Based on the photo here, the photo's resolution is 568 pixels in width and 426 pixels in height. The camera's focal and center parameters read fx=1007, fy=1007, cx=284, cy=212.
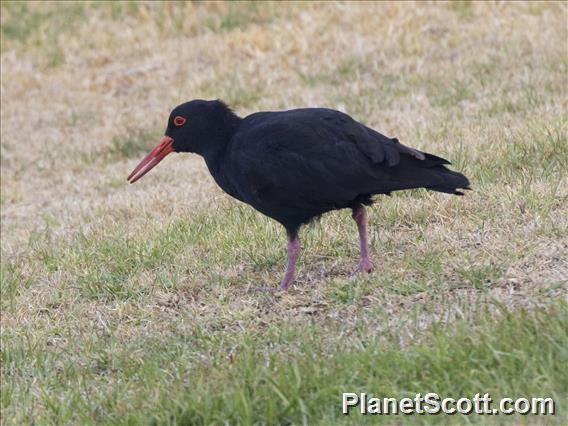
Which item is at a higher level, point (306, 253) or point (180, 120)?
point (180, 120)

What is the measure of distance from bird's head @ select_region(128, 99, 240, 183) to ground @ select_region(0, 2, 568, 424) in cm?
72

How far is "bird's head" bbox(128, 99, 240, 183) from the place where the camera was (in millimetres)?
5980

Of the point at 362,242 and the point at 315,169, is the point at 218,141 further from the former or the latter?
the point at 362,242

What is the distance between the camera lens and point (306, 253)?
623 cm

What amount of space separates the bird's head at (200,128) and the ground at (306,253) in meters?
0.72

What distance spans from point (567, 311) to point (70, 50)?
1238cm

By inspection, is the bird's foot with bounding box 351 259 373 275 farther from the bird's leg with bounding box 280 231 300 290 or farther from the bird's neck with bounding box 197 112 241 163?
the bird's neck with bounding box 197 112 241 163

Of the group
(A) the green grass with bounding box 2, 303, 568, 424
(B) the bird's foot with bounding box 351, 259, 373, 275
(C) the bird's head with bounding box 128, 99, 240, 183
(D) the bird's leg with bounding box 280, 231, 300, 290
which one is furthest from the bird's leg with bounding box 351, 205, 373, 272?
(C) the bird's head with bounding box 128, 99, 240, 183

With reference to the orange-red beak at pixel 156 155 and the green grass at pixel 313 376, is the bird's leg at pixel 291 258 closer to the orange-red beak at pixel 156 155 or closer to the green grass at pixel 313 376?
the green grass at pixel 313 376

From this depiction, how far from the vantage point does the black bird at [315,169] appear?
5.44 m

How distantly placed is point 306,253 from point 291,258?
1.71 feet

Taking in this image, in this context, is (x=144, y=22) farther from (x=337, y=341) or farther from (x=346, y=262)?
(x=337, y=341)

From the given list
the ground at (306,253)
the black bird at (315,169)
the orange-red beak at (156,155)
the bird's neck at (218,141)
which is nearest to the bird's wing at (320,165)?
the black bird at (315,169)

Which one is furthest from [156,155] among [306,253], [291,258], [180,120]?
[291,258]
